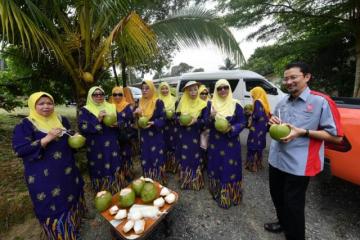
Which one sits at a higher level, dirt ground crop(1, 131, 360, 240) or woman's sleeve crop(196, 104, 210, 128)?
woman's sleeve crop(196, 104, 210, 128)

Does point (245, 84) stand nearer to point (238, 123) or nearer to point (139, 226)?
point (238, 123)

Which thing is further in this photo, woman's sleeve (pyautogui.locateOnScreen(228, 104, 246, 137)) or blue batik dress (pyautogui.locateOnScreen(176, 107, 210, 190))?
blue batik dress (pyautogui.locateOnScreen(176, 107, 210, 190))

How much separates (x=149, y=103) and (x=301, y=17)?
24.5ft

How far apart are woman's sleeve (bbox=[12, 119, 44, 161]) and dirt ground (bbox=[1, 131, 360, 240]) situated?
130 centimetres

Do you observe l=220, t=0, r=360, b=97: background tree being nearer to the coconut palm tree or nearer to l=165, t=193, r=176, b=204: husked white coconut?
the coconut palm tree

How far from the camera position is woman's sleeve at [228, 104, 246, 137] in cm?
286

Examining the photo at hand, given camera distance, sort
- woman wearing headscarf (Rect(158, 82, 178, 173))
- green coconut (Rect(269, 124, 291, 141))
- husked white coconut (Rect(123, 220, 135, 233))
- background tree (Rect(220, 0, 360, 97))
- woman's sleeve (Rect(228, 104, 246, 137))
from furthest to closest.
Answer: background tree (Rect(220, 0, 360, 97)) < woman wearing headscarf (Rect(158, 82, 178, 173)) < woman's sleeve (Rect(228, 104, 246, 137)) < husked white coconut (Rect(123, 220, 135, 233)) < green coconut (Rect(269, 124, 291, 141))

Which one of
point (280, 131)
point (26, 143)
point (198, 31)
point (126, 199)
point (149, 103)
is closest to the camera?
point (280, 131)

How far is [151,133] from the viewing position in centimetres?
343

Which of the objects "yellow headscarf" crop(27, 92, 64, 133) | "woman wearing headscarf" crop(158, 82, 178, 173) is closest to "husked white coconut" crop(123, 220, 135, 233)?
"yellow headscarf" crop(27, 92, 64, 133)

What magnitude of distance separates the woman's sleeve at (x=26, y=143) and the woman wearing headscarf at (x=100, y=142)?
81cm

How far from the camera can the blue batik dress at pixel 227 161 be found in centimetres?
297

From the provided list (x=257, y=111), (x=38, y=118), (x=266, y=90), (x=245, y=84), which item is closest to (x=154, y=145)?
(x=38, y=118)

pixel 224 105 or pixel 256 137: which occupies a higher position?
pixel 224 105
